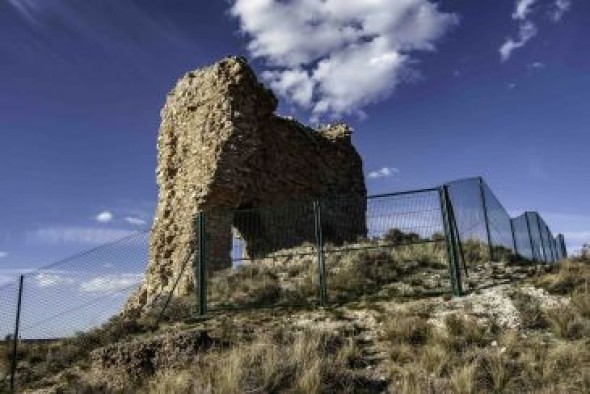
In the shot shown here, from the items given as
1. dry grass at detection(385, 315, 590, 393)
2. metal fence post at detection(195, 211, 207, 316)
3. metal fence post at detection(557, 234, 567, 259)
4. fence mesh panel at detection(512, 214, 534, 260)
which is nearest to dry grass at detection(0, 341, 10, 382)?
metal fence post at detection(195, 211, 207, 316)

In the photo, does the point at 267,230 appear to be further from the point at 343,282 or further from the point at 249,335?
the point at 249,335

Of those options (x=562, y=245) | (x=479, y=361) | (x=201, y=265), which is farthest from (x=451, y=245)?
(x=562, y=245)

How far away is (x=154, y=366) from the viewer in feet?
35.0

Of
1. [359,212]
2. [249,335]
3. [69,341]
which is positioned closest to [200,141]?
[359,212]

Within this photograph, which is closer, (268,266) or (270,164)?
(268,266)

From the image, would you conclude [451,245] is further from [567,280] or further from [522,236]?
[522,236]

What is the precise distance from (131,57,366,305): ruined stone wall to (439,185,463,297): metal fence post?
448 cm

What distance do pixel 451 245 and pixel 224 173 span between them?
9.21 meters

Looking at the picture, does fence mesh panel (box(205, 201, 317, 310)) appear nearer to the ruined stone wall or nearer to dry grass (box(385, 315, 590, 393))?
the ruined stone wall

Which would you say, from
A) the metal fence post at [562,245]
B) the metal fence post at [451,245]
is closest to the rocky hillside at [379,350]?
the metal fence post at [451,245]

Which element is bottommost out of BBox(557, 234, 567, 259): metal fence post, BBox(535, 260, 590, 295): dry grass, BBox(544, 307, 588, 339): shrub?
BBox(544, 307, 588, 339): shrub

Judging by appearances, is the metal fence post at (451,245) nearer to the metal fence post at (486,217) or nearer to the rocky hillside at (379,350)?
the rocky hillside at (379,350)

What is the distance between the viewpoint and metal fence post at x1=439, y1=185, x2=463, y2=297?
43.1 feet

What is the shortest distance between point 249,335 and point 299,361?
7.67 feet
